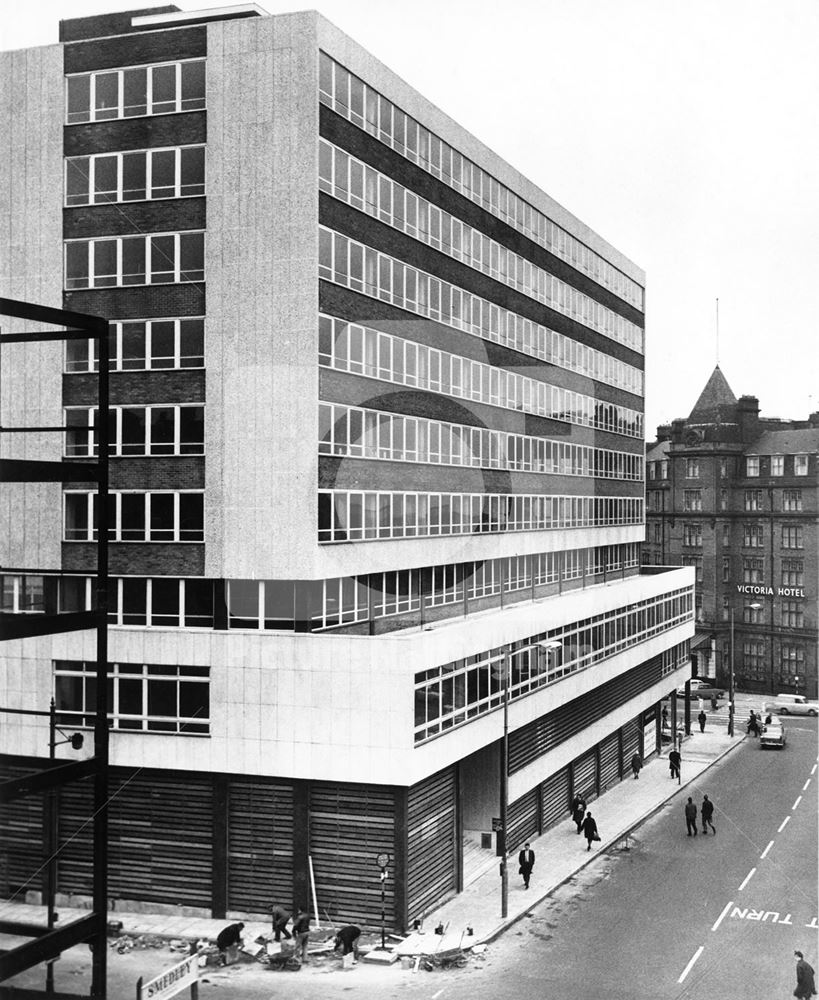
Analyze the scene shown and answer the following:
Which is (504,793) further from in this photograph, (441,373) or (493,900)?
(441,373)

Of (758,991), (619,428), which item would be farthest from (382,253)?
(619,428)

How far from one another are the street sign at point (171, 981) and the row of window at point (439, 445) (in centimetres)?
1542

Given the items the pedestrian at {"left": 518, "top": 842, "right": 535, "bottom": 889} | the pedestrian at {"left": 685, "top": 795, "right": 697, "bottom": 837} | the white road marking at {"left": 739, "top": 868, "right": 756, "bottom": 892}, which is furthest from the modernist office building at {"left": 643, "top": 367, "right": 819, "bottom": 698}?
the pedestrian at {"left": 518, "top": 842, "right": 535, "bottom": 889}

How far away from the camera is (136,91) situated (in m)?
34.4

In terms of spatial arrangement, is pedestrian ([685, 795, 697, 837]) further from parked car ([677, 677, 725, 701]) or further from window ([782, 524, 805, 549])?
window ([782, 524, 805, 549])

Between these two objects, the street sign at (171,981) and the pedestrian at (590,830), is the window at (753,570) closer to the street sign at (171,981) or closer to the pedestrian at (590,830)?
the pedestrian at (590,830)

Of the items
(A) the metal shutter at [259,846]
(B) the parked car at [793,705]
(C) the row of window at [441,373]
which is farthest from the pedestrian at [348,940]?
(B) the parked car at [793,705]

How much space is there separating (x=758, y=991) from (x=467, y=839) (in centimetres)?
1469

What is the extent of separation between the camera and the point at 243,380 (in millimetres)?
34000

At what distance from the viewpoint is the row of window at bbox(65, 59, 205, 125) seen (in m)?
34.1

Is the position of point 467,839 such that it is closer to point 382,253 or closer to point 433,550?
point 433,550

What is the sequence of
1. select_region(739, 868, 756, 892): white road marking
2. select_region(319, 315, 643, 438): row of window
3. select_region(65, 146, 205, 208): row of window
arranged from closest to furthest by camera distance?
select_region(65, 146, 205, 208): row of window < select_region(319, 315, 643, 438): row of window < select_region(739, 868, 756, 892): white road marking

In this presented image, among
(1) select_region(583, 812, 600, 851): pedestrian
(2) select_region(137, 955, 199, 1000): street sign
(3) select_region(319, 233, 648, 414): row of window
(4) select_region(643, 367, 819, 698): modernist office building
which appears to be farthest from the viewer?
(4) select_region(643, 367, 819, 698): modernist office building

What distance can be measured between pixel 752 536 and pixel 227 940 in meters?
70.2
